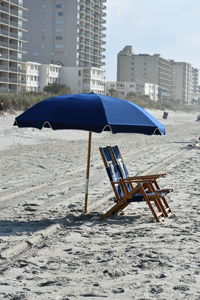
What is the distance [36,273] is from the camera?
6.20 metres

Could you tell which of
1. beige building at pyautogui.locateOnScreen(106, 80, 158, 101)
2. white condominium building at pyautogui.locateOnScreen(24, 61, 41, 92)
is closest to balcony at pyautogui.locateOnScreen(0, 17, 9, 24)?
white condominium building at pyautogui.locateOnScreen(24, 61, 41, 92)

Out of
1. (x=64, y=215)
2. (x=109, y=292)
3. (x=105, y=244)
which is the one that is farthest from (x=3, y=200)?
(x=109, y=292)

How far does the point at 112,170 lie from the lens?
9547 mm

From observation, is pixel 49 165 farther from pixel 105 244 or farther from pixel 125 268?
pixel 125 268

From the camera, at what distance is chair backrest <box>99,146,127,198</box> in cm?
941

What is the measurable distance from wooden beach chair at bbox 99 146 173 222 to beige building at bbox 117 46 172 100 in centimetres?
15505

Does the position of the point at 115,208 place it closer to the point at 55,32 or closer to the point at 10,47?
the point at 10,47

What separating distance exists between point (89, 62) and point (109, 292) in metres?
106

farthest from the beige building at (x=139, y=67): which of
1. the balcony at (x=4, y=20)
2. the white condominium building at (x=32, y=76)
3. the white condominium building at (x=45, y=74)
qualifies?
the balcony at (x=4, y=20)

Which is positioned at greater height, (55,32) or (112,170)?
(55,32)

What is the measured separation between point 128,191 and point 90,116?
5.77 ft

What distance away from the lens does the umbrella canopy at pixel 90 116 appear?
8.27 metres

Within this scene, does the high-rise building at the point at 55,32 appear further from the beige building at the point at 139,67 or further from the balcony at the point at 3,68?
the beige building at the point at 139,67

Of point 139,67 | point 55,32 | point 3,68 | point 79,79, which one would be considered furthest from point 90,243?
point 139,67
